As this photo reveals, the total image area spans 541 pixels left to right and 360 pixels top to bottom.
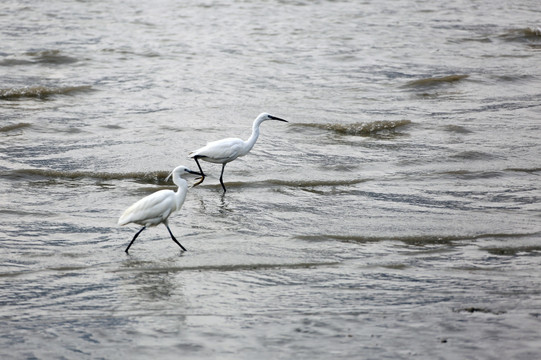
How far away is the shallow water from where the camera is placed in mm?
5184

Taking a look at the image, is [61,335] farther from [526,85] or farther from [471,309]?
[526,85]

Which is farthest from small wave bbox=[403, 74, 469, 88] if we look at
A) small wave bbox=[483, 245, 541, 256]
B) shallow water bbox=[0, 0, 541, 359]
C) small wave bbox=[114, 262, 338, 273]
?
small wave bbox=[114, 262, 338, 273]

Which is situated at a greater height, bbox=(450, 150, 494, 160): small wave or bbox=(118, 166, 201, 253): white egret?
bbox=(118, 166, 201, 253): white egret

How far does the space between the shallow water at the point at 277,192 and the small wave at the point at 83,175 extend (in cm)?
3

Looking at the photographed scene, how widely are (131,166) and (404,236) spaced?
4123mm

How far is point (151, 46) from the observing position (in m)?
17.1

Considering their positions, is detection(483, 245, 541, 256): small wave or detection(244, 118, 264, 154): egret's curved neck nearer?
detection(483, 245, 541, 256): small wave

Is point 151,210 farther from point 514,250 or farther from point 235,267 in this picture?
point 514,250

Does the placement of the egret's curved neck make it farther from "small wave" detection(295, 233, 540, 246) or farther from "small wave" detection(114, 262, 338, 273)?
"small wave" detection(114, 262, 338, 273)

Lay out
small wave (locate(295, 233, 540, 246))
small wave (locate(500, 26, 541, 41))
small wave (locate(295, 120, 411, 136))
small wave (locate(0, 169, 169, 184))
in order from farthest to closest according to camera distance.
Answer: small wave (locate(500, 26, 541, 41))
small wave (locate(295, 120, 411, 136))
small wave (locate(0, 169, 169, 184))
small wave (locate(295, 233, 540, 246))

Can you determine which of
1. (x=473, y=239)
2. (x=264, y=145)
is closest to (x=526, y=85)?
(x=264, y=145)

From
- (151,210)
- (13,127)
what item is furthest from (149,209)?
(13,127)

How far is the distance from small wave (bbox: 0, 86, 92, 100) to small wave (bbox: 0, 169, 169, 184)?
4.31 meters

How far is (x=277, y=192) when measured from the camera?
8.66 meters
